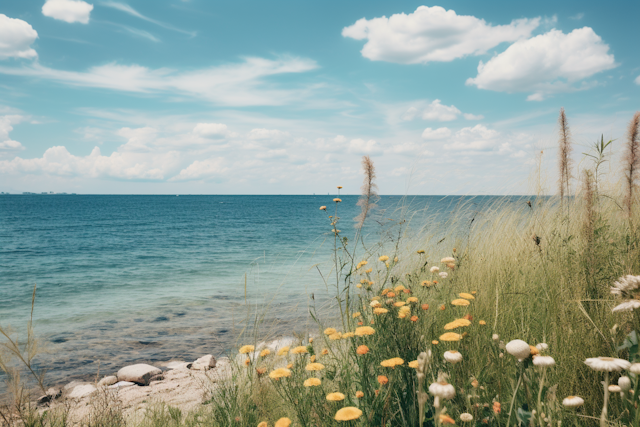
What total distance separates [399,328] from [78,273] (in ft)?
54.6

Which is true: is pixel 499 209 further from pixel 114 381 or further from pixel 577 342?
pixel 114 381

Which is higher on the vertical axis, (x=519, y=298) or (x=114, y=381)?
(x=519, y=298)

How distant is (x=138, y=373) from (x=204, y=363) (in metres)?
1.00

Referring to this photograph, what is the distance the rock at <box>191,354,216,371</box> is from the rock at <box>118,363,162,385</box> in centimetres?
56

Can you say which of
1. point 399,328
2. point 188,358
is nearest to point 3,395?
point 188,358

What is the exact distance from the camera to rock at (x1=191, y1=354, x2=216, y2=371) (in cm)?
555

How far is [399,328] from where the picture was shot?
1.91m

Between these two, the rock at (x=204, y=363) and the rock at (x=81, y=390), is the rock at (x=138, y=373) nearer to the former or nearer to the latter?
the rock at (x=81, y=390)

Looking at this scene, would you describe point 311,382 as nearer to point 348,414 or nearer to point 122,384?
point 348,414

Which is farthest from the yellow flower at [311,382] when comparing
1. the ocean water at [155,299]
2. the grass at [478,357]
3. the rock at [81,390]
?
the rock at [81,390]

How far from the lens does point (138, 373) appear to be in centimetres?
537

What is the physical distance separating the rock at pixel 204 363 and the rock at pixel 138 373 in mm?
557

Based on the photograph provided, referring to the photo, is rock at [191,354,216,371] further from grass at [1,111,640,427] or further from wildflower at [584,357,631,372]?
wildflower at [584,357,631,372]

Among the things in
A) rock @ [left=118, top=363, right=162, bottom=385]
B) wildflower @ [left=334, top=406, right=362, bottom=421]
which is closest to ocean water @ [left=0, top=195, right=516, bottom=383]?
rock @ [left=118, top=363, right=162, bottom=385]
